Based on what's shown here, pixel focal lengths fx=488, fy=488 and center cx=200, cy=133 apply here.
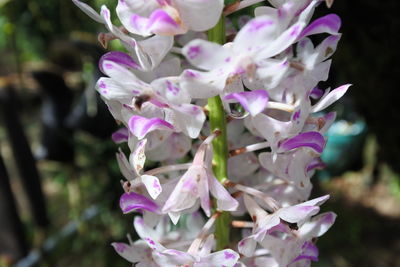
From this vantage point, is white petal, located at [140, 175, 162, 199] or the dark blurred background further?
the dark blurred background

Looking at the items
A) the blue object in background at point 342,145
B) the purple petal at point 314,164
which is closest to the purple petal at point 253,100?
the purple petal at point 314,164

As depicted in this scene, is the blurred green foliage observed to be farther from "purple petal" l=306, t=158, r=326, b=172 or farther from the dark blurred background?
"purple petal" l=306, t=158, r=326, b=172

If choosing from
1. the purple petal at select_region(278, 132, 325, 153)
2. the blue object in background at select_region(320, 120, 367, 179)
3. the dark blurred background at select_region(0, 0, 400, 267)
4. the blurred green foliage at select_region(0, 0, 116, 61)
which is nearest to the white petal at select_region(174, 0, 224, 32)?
the purple petal at select_region(278, 132, 325, 153)

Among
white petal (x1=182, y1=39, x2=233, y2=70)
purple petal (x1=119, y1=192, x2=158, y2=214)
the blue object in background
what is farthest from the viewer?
the blue object in background

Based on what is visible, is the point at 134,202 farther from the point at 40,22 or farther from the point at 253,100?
the point at 40,22

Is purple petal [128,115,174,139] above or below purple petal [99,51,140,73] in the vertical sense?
below

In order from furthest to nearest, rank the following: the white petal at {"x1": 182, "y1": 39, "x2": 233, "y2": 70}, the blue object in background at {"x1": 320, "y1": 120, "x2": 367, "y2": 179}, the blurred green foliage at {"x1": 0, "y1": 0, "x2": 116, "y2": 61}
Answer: the blue object in background at {"x1": 320, "y1": 120, "x2": 367, "y2": 179}, the blurred green foliage at {"x1": 0, "y1": 0, "x2": 116, "y2": 61}, the white petal at {"x1": 182, "y1": 39, "x2": 233, "y2": 70}

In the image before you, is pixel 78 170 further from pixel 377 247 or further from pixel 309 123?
pixel 377 247

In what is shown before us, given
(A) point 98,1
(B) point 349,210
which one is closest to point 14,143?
(A) point 98,1
